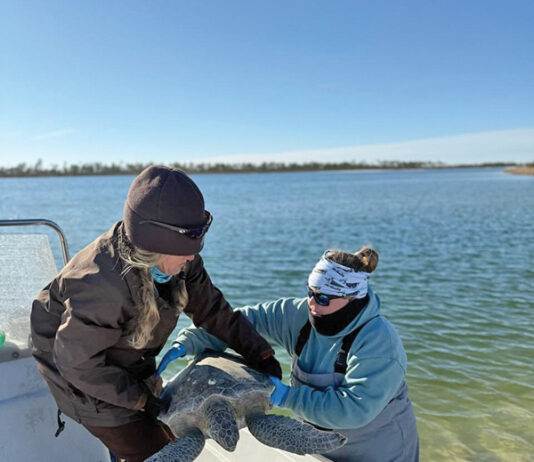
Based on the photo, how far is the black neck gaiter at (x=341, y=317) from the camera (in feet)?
6.77

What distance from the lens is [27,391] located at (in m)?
2.16

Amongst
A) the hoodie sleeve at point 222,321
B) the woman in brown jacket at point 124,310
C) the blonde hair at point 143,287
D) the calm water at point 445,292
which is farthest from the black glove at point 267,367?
the calm water at point 445,292

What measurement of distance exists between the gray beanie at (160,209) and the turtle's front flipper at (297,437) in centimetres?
78

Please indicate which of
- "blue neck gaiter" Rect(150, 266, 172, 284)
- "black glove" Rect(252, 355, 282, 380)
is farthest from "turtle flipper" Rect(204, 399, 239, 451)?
"blue neck gaiter" Rect(150, 266, 172, 284)

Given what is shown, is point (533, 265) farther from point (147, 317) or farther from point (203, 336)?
point (147, 317)

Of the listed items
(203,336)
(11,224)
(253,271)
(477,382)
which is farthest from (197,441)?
(253,271)

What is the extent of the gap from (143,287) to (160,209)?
26cm

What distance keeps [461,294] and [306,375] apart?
21.3 feet

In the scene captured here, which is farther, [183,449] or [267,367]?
[267,367]

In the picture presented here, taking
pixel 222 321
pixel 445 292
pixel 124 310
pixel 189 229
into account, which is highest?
pixel 189 229

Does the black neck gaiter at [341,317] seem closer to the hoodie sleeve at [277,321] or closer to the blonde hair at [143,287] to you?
the hoodie sleeve at [277,321]

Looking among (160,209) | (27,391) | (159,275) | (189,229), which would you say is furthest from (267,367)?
(27,391)

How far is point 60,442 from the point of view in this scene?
7.14ft

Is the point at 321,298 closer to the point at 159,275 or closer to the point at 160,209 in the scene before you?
the point at 159,275
